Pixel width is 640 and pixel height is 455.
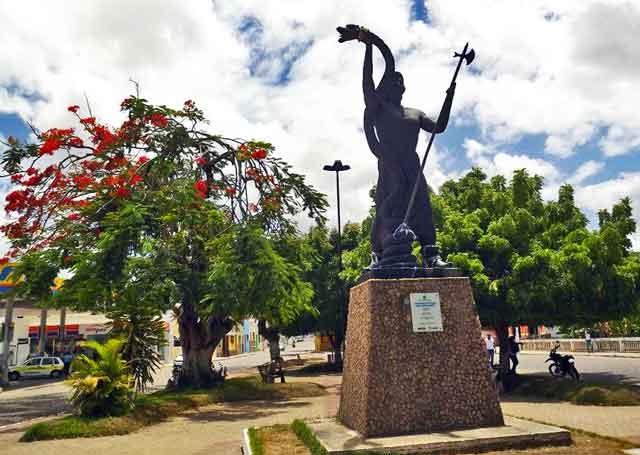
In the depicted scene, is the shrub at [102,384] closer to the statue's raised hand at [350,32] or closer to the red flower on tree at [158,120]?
the red flower on tree at [158,120]

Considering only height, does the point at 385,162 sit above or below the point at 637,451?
above

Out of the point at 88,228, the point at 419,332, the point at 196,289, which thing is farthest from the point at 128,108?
the point at 419,332

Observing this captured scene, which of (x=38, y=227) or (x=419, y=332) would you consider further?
(x=38, y=227)

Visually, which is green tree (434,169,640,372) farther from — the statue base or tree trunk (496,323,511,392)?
the statue base

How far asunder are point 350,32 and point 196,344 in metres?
12.0

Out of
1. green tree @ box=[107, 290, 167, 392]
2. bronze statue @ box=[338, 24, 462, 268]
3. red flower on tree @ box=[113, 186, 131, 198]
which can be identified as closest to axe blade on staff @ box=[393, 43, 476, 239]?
bronze statue @ box=[338, 24, 462, 268]

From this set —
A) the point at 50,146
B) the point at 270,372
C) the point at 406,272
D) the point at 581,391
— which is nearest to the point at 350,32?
the point at 406,272

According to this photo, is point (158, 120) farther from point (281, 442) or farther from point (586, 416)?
point (586, 416)

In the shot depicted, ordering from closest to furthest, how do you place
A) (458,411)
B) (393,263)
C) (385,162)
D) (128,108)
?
(458,411)
(393,263)
(385,162)
(128,108)

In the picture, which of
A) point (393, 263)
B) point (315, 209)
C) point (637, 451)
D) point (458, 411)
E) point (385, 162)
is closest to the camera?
point (637, 451)

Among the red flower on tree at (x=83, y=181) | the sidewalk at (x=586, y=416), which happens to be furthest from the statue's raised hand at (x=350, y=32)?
the red flower on tree at (x=83, y=181)

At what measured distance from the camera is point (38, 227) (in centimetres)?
1537

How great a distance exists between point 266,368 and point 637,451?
14.7 m

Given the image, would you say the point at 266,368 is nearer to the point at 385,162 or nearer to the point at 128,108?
the point at 128,108
